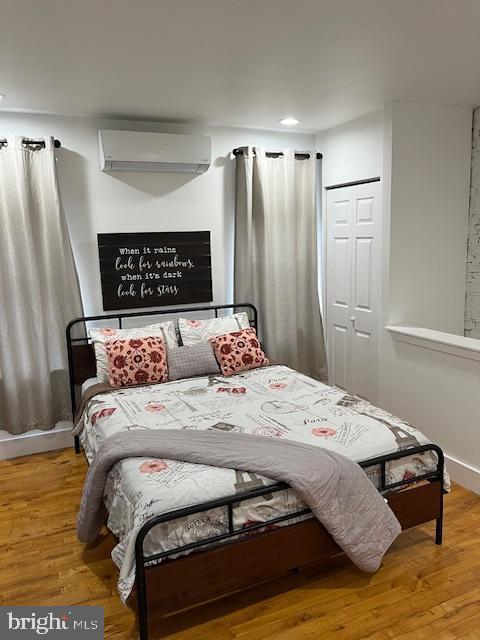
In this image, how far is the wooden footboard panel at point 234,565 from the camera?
195 centimetres

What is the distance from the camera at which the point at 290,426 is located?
2635 mm

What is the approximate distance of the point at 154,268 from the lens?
159 inches

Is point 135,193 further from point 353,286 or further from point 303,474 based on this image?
point 303,474

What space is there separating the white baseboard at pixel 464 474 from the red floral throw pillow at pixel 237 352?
1432 millimetres

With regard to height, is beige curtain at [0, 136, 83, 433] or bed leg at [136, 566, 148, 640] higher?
beige curtain at [0, 136, 83, 433]

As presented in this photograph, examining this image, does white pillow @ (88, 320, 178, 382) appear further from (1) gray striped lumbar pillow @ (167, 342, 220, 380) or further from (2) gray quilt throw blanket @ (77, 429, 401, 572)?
(2) gray quilt throw blanket @ (77, 429, 401, 572)

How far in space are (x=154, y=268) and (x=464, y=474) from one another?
2.64 metres

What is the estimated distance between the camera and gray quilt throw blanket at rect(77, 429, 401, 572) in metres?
2.13

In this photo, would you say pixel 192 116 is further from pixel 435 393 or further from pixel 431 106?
pixel 435 393

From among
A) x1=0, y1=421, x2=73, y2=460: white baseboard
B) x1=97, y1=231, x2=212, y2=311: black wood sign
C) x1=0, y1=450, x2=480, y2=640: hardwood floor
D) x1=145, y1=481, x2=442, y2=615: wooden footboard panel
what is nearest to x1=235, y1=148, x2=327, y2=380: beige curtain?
x1=97, y1=231, x2=212, y2=311: black wood sign

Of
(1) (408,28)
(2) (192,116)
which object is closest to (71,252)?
(2) (192,116)

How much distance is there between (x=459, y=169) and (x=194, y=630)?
345cm

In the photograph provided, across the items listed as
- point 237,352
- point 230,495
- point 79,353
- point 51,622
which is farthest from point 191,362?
point 51,622

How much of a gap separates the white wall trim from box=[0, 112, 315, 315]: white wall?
1496mm
